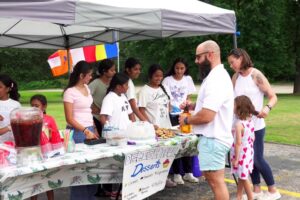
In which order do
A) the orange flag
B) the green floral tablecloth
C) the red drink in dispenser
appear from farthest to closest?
1. the orange flag
2. the red drink in dispenser
3. the green floral tablecloth

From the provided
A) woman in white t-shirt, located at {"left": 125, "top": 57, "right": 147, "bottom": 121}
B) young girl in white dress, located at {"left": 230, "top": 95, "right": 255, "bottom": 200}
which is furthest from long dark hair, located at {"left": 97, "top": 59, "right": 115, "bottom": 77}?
young girl in white dress, located at {"left": 230, "top": 95, "right": 255, "bottom": 200}

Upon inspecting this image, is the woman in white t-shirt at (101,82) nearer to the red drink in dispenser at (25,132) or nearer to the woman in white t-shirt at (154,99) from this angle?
the woman in white t-shirt at (154,99)

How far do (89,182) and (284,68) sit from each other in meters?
25.3

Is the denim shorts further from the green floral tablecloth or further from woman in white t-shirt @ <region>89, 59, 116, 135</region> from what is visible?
woman in white t-shirt @ <region>89, 59, 116, 135</region>

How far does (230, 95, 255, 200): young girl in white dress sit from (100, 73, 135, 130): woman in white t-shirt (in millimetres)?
1226

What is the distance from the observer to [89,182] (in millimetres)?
3826

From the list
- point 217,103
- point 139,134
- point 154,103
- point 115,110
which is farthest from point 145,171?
point 154,103

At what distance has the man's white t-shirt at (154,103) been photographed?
519 centimetres

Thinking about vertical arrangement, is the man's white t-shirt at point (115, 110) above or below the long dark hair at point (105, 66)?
below

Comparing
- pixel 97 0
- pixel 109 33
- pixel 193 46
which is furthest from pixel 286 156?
pixel 193 46

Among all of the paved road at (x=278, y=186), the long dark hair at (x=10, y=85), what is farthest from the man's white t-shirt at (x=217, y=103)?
the long dark hair at (x=10, y=85)

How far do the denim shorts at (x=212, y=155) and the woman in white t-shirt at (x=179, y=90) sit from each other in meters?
1.94

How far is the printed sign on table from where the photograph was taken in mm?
3884

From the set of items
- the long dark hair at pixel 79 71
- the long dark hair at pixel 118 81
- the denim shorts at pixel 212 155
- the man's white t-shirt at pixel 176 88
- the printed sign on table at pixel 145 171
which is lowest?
the printed sign on table at pixel 145 171
